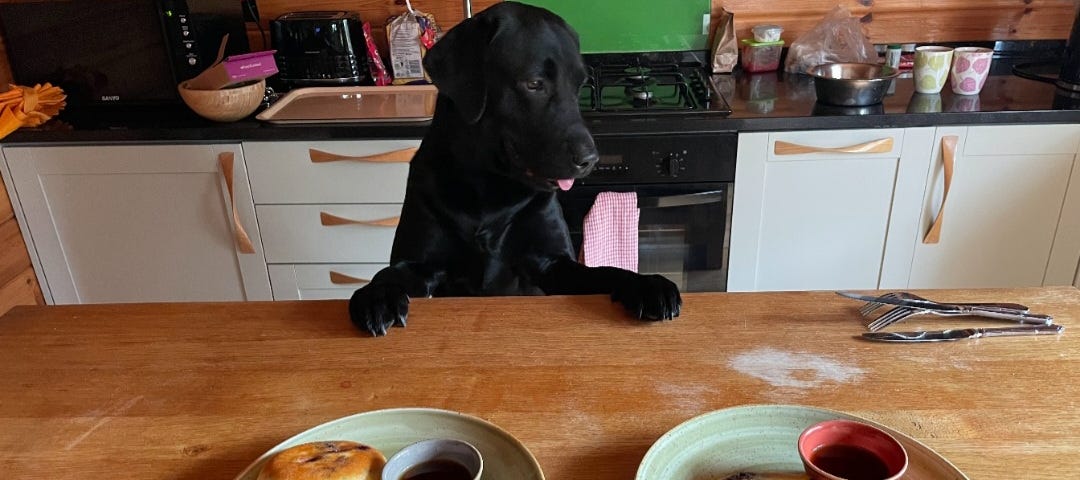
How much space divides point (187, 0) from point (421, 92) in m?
0.74

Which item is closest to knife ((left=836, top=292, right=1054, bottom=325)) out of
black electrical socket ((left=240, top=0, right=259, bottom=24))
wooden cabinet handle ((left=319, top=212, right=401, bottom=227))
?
wooden cabinet handle ((left=319, top=212, right=401, bottom=227))

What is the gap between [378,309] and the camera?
0.96 metres

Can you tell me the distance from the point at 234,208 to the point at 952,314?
1.90m

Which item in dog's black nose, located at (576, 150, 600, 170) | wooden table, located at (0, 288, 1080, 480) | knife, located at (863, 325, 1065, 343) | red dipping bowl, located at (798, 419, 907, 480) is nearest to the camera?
red dipping bowl, located at (798, 419, 907, 480)

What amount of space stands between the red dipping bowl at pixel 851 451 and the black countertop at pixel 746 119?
1.45 metres

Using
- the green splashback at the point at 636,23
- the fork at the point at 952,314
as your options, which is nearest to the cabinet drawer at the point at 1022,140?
the green splashback at the point at 636,23

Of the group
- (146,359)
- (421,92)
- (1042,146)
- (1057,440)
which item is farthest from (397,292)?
(1042,146)

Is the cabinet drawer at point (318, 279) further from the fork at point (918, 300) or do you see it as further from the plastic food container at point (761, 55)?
the fork at point (918, 300)

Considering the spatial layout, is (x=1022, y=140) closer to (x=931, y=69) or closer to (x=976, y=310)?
(x=931, y=69)

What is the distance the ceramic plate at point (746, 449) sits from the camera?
2.18 ft

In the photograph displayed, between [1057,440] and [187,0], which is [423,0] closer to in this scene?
[187,0]

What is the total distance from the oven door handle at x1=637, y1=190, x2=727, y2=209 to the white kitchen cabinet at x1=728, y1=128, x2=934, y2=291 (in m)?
0.06

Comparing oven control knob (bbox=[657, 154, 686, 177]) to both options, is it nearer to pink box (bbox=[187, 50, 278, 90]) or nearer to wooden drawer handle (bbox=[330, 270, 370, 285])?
wooden drawer handle (bbox=[330, 270, 370, 285])

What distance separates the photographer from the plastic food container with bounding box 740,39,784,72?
2.45 metres
